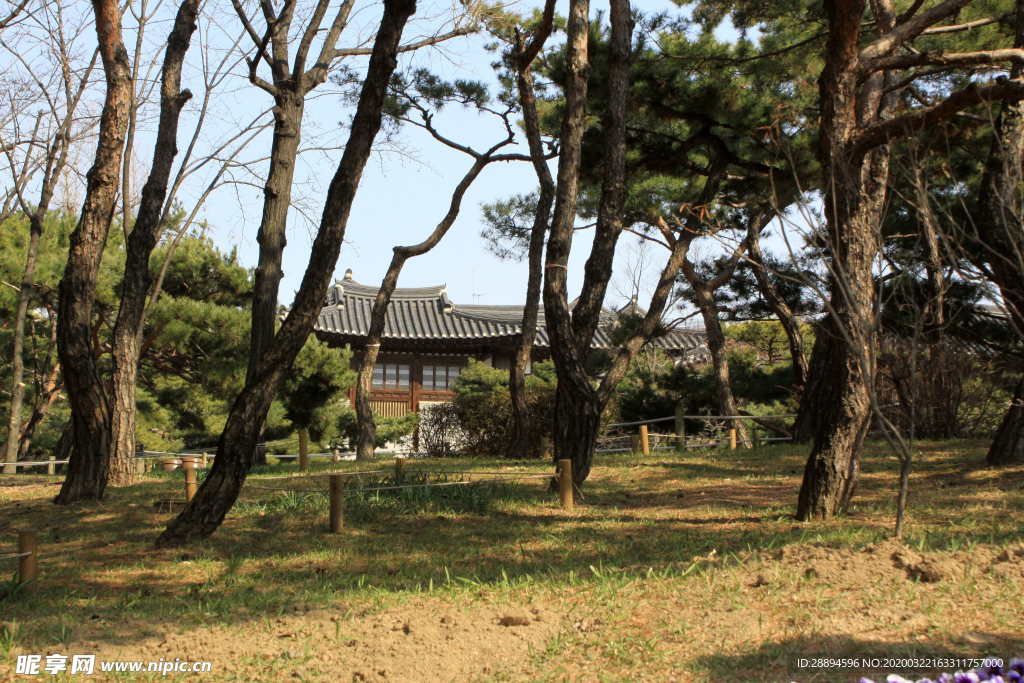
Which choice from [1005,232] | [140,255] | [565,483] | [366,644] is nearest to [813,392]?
[1005,232]

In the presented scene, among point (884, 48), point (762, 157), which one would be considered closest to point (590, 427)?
point (884, 48)

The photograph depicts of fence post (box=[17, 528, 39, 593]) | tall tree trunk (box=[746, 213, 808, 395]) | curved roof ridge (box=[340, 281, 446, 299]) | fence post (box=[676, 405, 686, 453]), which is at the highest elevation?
curved roof ridge (box=[340, 281, 446, 299])

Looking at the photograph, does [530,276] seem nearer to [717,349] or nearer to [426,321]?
[717,349]

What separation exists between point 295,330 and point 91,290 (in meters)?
2.55

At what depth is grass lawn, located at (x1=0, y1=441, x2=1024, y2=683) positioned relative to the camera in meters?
2.87

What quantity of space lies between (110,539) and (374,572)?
6.99 feet

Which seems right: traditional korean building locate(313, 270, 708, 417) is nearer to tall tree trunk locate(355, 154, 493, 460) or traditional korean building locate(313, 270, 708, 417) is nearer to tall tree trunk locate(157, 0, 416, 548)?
tall tree trunk locate(355, 154, 493, 460)

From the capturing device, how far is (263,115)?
11758 millimetres

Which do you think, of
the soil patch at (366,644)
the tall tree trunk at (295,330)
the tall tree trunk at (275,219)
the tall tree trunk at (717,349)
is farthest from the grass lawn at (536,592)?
the tall tree trunk at (717,349)

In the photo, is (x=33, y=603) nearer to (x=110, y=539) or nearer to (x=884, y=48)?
(x=110, y=539)

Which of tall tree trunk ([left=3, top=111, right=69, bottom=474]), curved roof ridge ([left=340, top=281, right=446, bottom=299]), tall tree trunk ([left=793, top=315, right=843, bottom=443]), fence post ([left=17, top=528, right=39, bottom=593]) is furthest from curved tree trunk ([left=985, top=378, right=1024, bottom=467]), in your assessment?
curved roof ridge ([left=340, top=281, right=446, bottom=299])

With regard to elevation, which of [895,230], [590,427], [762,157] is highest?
[762,157]

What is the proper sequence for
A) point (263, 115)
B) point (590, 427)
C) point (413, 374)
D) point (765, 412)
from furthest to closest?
point (413, 374) < point (765, 412) < point (263, 115) < point (590, 427)

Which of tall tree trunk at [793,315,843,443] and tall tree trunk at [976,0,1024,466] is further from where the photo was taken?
tall tree trunk at [793,315,843,443]
